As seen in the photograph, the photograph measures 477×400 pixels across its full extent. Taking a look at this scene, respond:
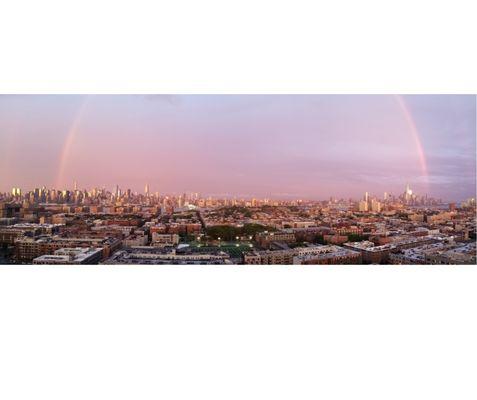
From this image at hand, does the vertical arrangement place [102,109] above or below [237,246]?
above

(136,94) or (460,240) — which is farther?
(460,240)

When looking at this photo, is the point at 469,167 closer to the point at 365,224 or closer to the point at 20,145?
the point at 365,224

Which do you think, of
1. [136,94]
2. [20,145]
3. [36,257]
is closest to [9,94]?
[20,145]
